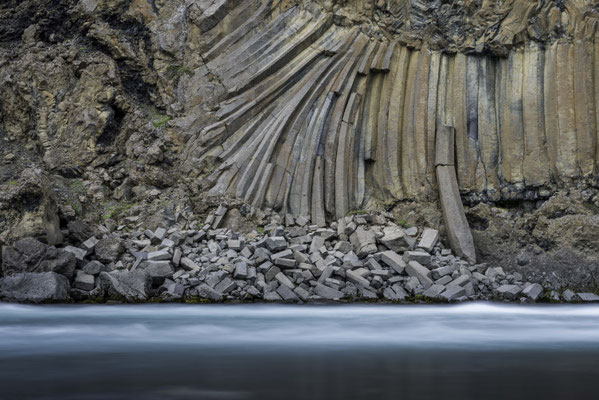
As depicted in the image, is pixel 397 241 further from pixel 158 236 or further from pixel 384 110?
pixel 158 236

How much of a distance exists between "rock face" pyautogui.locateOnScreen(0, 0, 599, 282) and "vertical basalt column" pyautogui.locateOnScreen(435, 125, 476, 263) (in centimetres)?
7

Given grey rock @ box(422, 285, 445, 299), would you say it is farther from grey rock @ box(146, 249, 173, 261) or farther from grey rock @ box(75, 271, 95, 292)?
grey rock @ box(75, 271, 95, 292)

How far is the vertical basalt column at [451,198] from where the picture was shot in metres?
13.6

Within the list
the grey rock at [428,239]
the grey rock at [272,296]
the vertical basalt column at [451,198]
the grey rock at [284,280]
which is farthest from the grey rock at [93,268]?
the vertical basalt column at [451,198]

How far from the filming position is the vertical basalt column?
13.6 metres

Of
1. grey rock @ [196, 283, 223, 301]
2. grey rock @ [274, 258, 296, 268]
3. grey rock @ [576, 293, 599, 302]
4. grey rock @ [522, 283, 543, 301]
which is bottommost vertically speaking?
grey rock @ [576, 293, 599, 302]

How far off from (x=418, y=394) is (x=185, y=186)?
11912mm

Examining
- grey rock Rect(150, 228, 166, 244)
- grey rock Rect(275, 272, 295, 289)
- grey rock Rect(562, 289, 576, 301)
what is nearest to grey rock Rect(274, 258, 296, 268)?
grey rock Rect(275, 272, 295, 289)

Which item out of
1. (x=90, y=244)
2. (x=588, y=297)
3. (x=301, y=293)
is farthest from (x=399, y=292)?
(x=90, y=244)

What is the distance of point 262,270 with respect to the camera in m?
12.1

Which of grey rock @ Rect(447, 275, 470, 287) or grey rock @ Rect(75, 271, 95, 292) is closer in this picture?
grey rock @ Rect(75, 271, 95, 292)

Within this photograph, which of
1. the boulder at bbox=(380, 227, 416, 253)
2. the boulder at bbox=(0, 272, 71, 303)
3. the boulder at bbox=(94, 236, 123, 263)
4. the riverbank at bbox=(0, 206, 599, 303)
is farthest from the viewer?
the boulder at bbox=(380, 227, 416, 253)

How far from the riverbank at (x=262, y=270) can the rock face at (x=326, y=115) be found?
63cm

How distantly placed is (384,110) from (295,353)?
10843 mm
